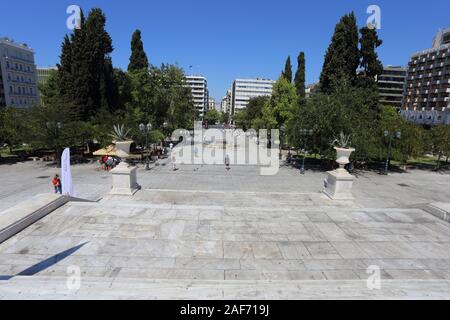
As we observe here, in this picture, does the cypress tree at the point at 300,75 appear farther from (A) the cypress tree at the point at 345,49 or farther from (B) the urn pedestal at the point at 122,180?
(B) the urn pedestal at the point at 122,180

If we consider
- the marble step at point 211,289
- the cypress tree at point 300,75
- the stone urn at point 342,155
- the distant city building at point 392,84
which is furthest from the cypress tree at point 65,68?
the distant city building at point 392,84

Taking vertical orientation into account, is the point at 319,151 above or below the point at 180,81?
below

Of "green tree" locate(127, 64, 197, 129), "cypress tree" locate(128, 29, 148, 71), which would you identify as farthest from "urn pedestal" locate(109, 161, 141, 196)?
"cypress tree" locate(128, 29, 148, 71)

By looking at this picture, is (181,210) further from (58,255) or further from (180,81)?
(180,81)

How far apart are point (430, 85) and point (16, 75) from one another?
100 m

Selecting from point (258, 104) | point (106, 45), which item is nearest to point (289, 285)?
point (106, 45)

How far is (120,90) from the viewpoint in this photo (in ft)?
128

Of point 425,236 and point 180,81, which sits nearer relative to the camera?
point 425,236

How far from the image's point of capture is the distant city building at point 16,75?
222ft

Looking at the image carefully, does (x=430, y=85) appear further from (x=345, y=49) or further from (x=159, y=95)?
(x=159, y=95)

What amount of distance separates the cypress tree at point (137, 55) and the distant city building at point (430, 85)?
58.6 meters

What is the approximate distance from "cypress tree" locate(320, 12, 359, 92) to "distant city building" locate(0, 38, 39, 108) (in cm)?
6523

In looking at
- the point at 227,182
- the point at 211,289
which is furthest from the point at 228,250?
the point at 227,182
